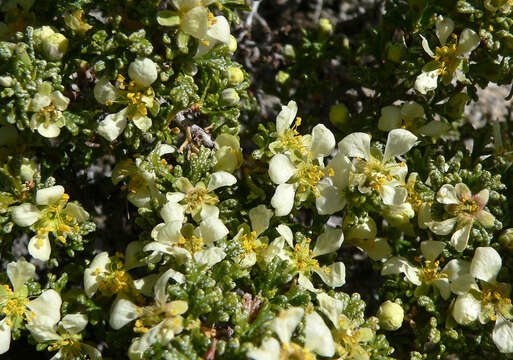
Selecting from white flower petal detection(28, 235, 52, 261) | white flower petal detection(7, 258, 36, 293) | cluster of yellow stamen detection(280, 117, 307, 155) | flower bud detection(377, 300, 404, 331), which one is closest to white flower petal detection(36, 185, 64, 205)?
white flower petal detection(28, 235, 52, 261)

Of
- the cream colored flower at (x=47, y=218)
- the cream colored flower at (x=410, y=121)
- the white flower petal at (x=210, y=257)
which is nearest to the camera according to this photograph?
the white flower petal at (x=210, y=257)

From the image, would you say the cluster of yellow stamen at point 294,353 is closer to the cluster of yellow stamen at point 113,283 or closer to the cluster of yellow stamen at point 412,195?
the cluster of yellow stamen at point 113,283

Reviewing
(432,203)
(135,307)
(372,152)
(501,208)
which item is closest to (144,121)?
(135,307)

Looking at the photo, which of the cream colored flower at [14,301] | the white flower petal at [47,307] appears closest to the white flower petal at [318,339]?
the white flower petal at [47,307]

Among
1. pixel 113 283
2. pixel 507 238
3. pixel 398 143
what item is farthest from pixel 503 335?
pixel 113 283

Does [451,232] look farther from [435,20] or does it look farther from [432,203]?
[435,20]

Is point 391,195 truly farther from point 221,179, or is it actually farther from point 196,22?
point 196,22
